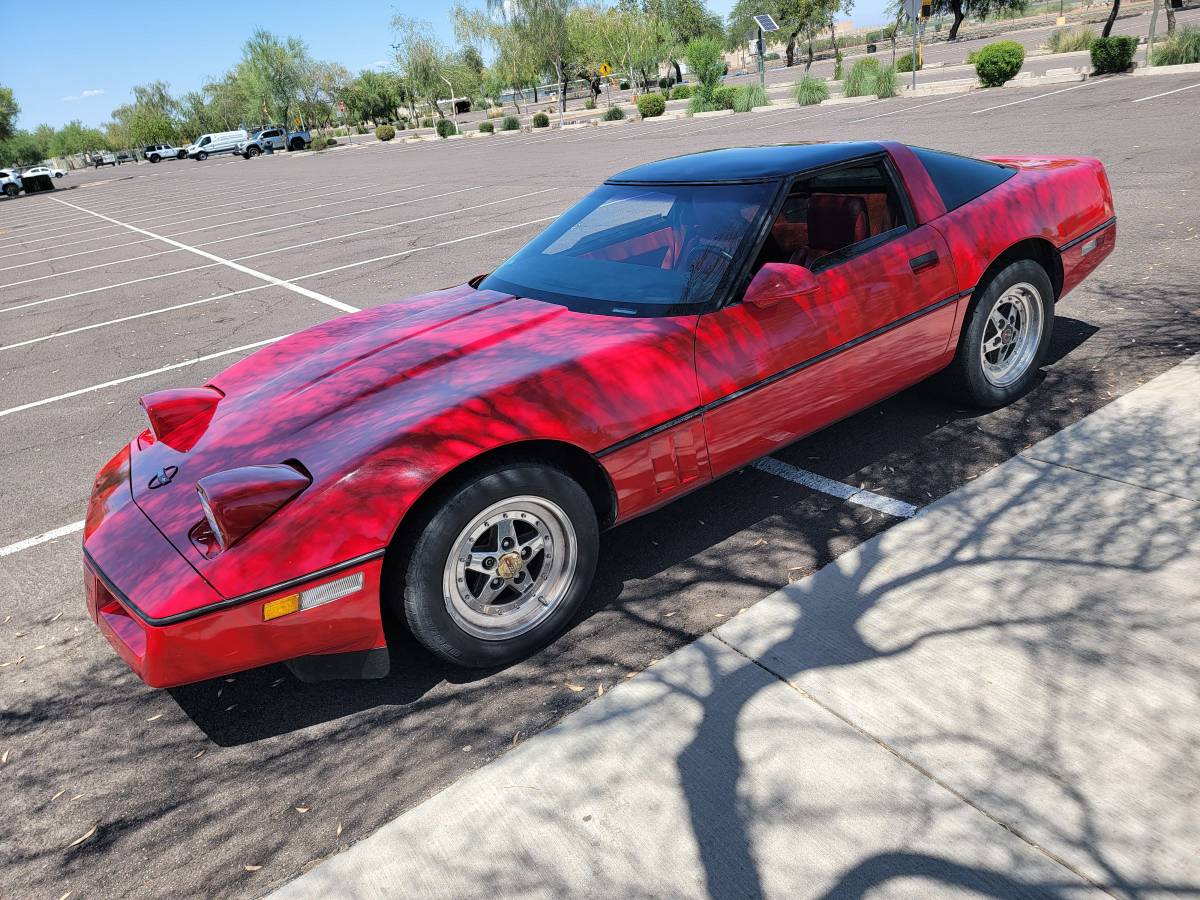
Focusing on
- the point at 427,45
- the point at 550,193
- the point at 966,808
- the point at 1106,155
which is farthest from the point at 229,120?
the point at 966,808

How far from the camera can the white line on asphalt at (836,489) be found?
12.3ft

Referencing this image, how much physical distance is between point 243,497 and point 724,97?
3447 centimetres

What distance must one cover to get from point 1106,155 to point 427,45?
63.3 meters

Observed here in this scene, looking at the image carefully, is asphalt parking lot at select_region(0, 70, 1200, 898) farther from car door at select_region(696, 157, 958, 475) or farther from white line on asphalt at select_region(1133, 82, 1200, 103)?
white line on asphalt at select_region(1133, 82, 1200, 103)

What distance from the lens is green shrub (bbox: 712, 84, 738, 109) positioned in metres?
33.5

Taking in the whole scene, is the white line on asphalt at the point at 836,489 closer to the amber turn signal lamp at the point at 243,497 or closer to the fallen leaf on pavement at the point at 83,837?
the amber turn signal lamp at the point at 243,497

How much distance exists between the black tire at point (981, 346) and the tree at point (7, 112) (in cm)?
7795

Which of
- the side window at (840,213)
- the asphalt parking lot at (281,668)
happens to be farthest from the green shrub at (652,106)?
the side window at (840,213)

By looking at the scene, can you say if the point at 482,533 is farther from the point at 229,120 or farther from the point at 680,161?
the point at 229,120

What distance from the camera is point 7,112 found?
65938 millimetres

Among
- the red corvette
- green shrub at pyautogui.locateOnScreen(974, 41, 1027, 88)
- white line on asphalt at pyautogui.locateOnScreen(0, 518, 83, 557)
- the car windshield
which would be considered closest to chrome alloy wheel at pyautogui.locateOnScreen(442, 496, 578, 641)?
the red corvette

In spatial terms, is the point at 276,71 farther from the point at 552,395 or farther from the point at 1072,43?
the point at 552,395

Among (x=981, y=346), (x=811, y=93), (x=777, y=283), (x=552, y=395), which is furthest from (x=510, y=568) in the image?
(x=811, y=93)

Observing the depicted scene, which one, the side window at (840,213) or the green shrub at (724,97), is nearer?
the side window at (840,213)
